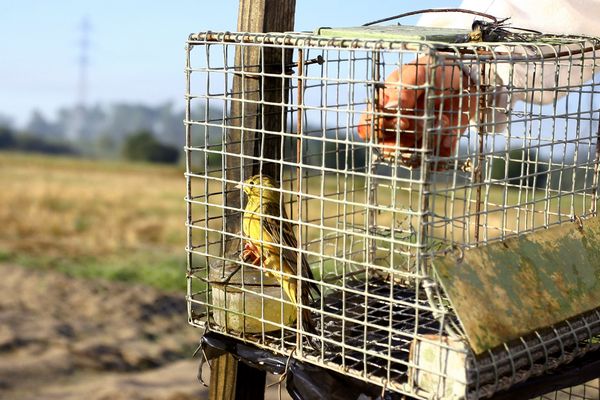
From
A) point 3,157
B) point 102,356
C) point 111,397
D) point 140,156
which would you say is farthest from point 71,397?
point 140,156

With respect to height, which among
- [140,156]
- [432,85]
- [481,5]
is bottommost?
[140,156]

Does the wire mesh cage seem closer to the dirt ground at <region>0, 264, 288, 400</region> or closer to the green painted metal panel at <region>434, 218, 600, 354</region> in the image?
the green painted metal panel at <region>434, 218, 600, 354</region>

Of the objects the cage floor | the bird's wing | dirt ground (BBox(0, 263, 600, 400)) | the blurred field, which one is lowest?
the blurred field

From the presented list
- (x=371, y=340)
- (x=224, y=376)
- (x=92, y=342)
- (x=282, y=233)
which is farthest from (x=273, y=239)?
(x=92, y=342)

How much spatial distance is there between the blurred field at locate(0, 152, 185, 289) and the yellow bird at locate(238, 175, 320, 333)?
26.0 ft

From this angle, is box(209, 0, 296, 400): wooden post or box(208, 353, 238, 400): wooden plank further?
box(208, 353, 238, 400): wooden plank

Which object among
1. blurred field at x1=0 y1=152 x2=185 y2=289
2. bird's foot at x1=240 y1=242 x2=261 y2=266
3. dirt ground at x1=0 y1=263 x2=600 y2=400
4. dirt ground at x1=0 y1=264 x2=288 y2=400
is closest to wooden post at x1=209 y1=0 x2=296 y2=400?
bird's foot at x1=240 y1=242 x2=261 y2=266

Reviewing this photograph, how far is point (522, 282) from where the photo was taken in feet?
6.93

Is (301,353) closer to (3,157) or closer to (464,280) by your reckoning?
(464,280)

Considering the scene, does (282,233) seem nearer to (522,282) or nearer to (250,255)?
(250,255)

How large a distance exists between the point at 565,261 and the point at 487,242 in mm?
305

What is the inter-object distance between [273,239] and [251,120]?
466mm

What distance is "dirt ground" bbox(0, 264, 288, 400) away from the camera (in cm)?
650

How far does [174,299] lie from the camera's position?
9414 mm
